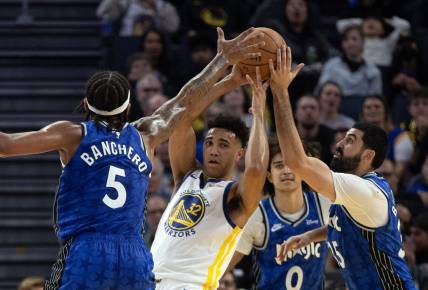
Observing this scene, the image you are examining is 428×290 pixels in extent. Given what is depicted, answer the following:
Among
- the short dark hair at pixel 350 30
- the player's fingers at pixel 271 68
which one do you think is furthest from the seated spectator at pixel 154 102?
the player's fingers at pixel 271 68

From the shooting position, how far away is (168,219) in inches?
287

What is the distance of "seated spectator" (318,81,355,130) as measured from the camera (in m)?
11.3

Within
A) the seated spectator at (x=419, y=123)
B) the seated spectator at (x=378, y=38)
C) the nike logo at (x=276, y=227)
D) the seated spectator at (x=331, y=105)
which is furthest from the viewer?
the seated spectator at (x=378, y=38)

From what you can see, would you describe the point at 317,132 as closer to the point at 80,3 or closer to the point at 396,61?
the point at 396,61

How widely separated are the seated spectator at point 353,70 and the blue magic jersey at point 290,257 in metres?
4.14

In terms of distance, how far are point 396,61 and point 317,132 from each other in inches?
75.7

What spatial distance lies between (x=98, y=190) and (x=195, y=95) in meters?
1.21

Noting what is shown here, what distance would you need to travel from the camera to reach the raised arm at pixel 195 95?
6480 mm

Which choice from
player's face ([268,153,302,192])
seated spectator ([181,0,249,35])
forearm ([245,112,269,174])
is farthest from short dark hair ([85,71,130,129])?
seated spectator ([181,0,249,35])

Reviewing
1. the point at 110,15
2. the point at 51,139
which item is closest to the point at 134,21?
the point at 110,15

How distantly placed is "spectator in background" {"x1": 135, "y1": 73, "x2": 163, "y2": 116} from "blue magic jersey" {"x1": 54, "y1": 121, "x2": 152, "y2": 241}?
17.6 feet

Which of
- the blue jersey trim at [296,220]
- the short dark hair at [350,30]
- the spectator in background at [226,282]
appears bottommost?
the spectator in background at [226,282]

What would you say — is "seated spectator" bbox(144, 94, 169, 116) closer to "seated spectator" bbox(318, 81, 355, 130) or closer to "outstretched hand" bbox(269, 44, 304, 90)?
"seated spectator" bbox(318, 81, 355, 130)

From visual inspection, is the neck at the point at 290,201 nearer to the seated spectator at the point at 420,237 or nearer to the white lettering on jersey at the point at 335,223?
the white lettering on jersey at the point at 335,223
